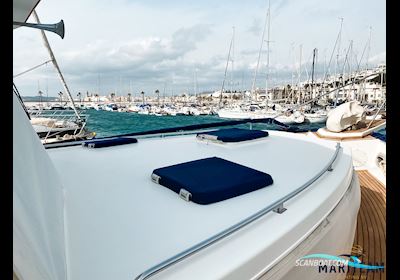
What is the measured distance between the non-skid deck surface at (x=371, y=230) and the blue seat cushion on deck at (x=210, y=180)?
113 centimetres

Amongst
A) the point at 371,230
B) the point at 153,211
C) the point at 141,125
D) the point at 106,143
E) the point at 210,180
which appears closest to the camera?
the point at 153,211

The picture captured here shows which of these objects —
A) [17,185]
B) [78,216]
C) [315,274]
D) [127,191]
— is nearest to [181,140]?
[127,191]

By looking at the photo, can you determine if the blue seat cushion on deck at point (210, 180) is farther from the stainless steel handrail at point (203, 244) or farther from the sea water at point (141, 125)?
the sea water at point (141, 125)

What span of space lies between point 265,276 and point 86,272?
69 centimetres

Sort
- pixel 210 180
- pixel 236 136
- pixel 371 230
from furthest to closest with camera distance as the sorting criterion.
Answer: pixel 236 136
pixel 371 230
pixel 210 180

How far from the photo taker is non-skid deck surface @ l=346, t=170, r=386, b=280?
1.99 meters

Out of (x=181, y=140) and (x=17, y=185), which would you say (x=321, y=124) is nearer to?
(x=181, y=140)

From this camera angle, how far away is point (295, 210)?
1394 millimetres

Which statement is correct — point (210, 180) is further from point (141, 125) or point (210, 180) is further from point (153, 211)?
Result: point (141, 125)

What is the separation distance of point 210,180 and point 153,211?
370 mm

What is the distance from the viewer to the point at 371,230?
256 centimetres

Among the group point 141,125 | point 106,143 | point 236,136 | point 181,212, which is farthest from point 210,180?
point 141,125

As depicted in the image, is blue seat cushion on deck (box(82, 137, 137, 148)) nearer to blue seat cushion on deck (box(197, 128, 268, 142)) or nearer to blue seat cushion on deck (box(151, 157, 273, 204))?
blue seat cushion on deck (box(197, 128, 268, 142))
